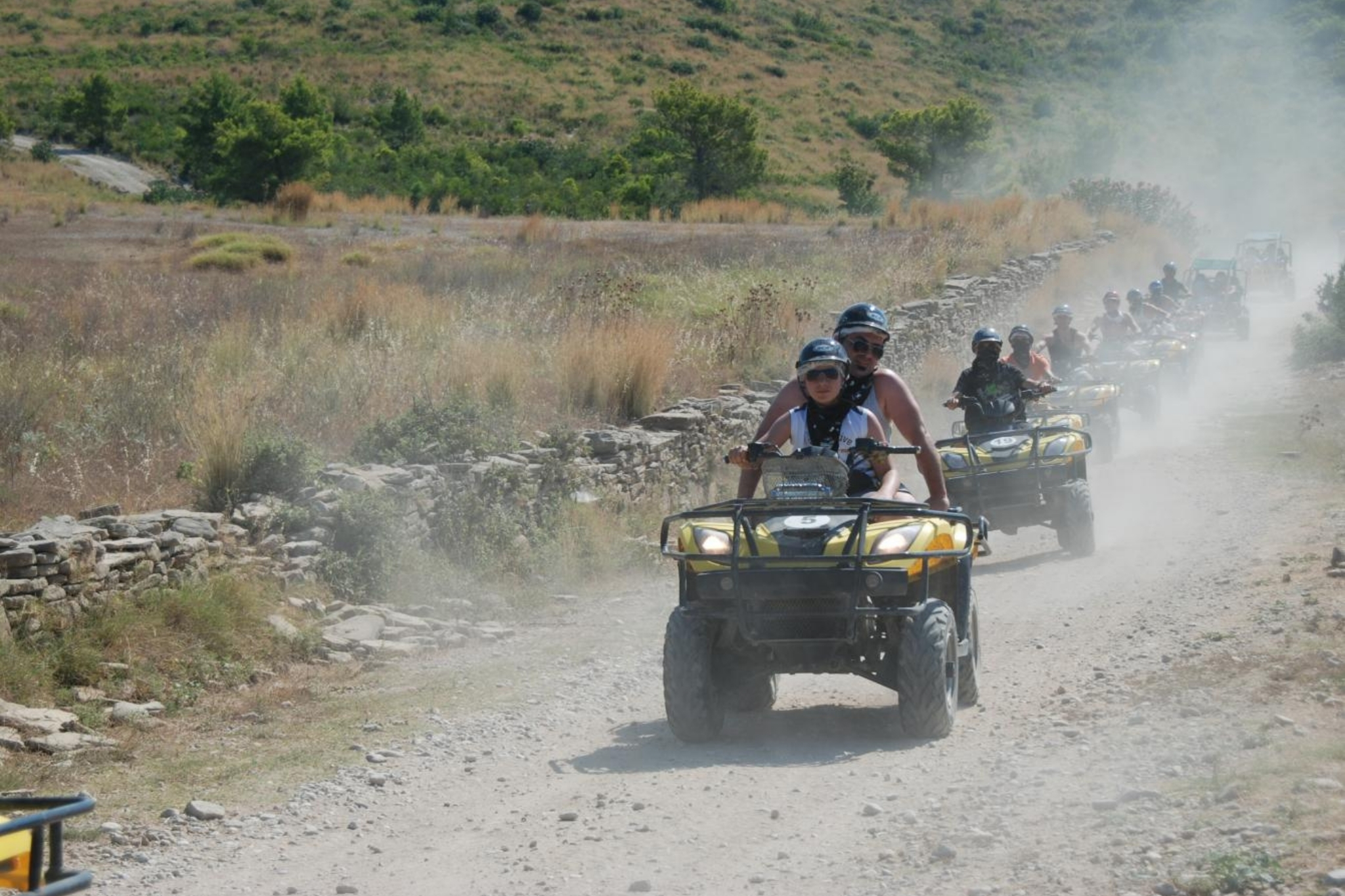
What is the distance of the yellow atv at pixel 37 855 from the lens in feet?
11.9

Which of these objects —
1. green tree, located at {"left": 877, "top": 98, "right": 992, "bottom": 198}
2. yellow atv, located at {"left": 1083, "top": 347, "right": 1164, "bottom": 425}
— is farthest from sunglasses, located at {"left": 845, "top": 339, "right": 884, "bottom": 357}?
Result: green tree, located at {"left": 877, "top": 98, "right": 992, "bottom": 198}

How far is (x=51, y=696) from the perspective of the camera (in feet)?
26.9

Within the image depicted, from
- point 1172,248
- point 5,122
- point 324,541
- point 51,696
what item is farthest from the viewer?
point 5,122

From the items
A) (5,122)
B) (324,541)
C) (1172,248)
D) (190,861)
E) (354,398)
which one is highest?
(5,122)

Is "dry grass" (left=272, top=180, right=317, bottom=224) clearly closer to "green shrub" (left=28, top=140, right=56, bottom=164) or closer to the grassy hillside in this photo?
the grassy hillside

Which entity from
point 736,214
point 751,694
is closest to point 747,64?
point 736,214

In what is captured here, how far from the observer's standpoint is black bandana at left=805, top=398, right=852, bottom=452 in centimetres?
802

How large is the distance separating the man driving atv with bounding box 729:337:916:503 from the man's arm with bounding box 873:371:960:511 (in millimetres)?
135

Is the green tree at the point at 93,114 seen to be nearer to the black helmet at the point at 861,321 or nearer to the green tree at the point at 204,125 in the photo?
the green tree at the point at 204,125

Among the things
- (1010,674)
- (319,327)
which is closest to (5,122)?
(319,327)

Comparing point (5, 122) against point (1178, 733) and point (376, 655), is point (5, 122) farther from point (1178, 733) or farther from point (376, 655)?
point (1178, 733)

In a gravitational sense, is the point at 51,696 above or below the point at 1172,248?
below

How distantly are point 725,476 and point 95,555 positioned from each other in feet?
26.6

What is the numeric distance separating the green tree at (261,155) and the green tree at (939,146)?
2384cm
